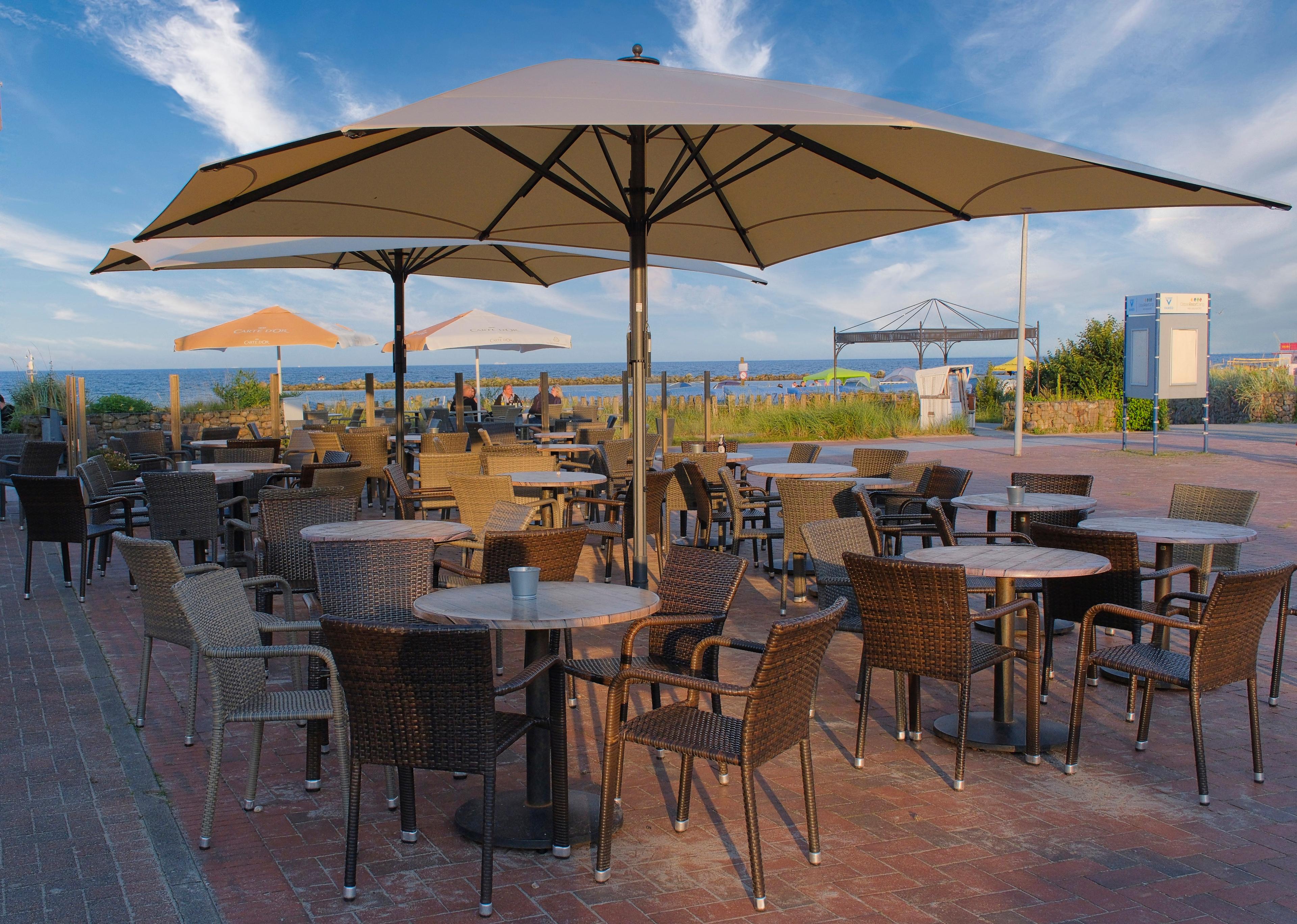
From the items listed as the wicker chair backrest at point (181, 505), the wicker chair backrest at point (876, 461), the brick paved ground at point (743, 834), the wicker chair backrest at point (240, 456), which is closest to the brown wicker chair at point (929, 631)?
the brick paved ground at point (743, 834)

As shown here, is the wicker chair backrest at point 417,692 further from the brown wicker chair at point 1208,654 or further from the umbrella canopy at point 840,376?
the umbrella canopy at point 840,376

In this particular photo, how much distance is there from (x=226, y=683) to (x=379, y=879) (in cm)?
82

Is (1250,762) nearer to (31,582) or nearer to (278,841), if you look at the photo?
(278,841)

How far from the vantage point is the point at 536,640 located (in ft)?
11.4

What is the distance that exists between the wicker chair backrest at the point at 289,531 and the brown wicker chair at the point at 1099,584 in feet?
11.7

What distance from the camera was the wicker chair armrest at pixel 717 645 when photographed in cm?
338

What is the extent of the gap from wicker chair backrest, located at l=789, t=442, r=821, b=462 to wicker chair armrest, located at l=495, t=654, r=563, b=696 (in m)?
6.03

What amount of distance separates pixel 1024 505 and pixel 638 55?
317cm

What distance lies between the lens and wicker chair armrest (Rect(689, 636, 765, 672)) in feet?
11.1

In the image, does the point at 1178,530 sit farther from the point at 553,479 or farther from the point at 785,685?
the point at 553,479

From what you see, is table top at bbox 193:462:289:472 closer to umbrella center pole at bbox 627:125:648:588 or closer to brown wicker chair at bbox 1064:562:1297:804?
umbrella center pole at bbox 627:125:648:588

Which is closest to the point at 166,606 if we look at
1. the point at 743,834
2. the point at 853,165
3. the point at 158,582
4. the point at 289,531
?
the point at 158,582

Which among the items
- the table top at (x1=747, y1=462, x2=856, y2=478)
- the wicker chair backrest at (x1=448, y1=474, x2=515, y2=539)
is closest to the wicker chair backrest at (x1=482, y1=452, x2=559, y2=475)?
the wicker chair backrest at (x1=448, y1=474, x2=515, y2=539)

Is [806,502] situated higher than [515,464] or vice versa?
[515,464]
